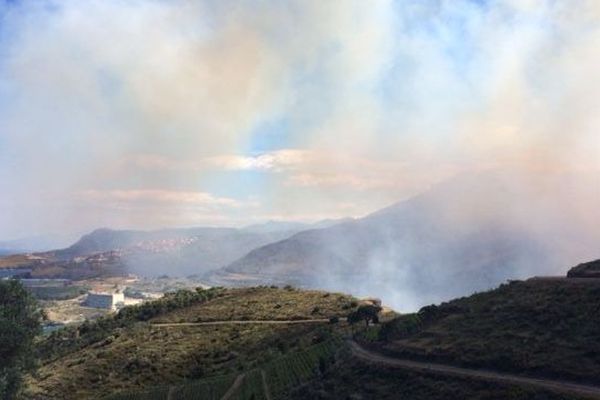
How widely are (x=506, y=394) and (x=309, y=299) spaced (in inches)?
3610

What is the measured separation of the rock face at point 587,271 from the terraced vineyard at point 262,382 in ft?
108

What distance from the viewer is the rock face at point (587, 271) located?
69.7 metres

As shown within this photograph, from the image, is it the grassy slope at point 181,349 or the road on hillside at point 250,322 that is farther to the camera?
the road on hillside at point 250,322

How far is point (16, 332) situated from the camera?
80.8 m

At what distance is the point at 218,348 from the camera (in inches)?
4262

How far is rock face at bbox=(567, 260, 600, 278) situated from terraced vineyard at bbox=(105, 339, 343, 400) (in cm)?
3306

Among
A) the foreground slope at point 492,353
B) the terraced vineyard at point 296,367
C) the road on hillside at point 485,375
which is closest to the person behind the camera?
the road on hillside at point 485,375

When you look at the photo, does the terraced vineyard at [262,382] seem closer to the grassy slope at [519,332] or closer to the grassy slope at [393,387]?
the grassy slope at [393,387]

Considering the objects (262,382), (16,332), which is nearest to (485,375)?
(262,382)

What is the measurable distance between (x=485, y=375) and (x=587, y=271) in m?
28.0

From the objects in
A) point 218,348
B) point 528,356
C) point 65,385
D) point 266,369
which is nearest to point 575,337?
point 528,356

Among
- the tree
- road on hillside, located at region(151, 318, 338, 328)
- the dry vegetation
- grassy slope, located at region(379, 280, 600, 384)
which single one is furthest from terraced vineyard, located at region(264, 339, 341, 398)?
the tree

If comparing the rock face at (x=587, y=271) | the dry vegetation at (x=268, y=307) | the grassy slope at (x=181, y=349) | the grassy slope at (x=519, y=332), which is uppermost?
the rock face at (x=587, y=271)

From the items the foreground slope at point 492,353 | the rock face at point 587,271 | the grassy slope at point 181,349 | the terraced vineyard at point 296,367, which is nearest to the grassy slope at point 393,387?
the foreground slope at point 492,353
